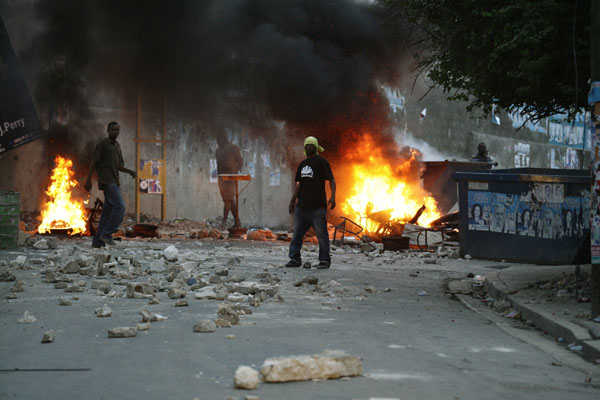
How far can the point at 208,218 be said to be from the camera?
20.2 m

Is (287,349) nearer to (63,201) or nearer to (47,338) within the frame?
(47,338)

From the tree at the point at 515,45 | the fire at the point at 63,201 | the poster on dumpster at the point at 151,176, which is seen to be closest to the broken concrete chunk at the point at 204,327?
the tree at the point at 515,45

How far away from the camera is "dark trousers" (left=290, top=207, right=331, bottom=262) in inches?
383

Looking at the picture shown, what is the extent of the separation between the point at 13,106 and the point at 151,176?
415 centimetres

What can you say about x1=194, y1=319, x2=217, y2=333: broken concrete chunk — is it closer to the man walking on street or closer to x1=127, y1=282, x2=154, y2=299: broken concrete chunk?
x1=127, y1=282, x2=154, y2=299: broken concrete chunk

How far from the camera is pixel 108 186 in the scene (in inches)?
445

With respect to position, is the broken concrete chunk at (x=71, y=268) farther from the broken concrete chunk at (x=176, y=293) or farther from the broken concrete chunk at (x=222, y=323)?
the broken concrete chunk at (x=222, y=323)

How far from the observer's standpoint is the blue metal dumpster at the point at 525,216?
9125 millimetres

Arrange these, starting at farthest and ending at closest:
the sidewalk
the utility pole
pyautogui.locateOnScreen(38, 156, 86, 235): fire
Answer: pyautogui.locateOnScreen(38, 156, 86, 235): fire, the utility pole, the sidewalk

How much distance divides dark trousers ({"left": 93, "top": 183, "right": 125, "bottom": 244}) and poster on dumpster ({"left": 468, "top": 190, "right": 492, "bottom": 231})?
5309 mm

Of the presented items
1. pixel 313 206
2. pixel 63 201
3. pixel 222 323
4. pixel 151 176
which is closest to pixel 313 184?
pixel 313 206

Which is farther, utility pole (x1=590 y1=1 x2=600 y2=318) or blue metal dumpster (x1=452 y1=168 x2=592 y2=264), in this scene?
blue metal dumpster (x1=452 y1=168 x2=592 y2=264)

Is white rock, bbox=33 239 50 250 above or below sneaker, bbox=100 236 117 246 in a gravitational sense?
below

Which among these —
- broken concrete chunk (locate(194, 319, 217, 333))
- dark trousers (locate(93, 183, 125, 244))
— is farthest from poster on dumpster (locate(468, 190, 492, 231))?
broken concrete chunk (locate(194, 319, 217, 333))
